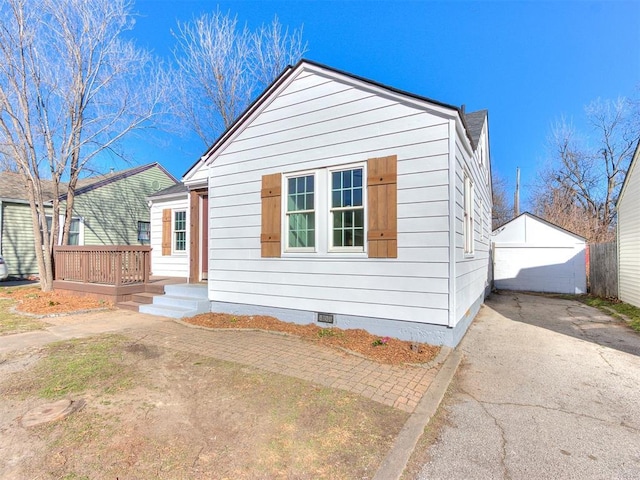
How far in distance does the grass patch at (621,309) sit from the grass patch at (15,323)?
38.6 feet

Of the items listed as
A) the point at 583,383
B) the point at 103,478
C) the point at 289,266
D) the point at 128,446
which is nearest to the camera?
the point at 103,478

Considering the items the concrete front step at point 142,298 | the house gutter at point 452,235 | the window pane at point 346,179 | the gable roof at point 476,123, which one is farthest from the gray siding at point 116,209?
the house gutter at point 452,235

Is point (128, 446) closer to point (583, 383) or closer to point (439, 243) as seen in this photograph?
point (439, 243)

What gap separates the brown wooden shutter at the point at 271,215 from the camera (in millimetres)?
6371

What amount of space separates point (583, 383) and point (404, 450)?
2.91 meters

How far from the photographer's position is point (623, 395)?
3.60 m

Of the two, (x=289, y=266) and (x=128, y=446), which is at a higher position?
(x=289, y=266)

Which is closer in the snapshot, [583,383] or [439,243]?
[583,383]

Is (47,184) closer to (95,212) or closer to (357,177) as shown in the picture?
(95,212)

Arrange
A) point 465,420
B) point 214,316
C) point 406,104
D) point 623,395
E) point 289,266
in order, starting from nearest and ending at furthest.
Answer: point 465,420 → point 623,395 → point 406,104 → point 289,266 → point 214,316

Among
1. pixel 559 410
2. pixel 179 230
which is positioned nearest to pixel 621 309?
pixel 559 410

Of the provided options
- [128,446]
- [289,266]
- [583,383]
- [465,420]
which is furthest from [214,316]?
[583,383]

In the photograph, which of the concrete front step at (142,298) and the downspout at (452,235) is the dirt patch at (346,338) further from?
the concrete front step at (142,298)

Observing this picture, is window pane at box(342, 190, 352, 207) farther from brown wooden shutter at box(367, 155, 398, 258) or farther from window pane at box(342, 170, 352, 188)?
brown wooden shutter at box(367, 155, 398, 258)
